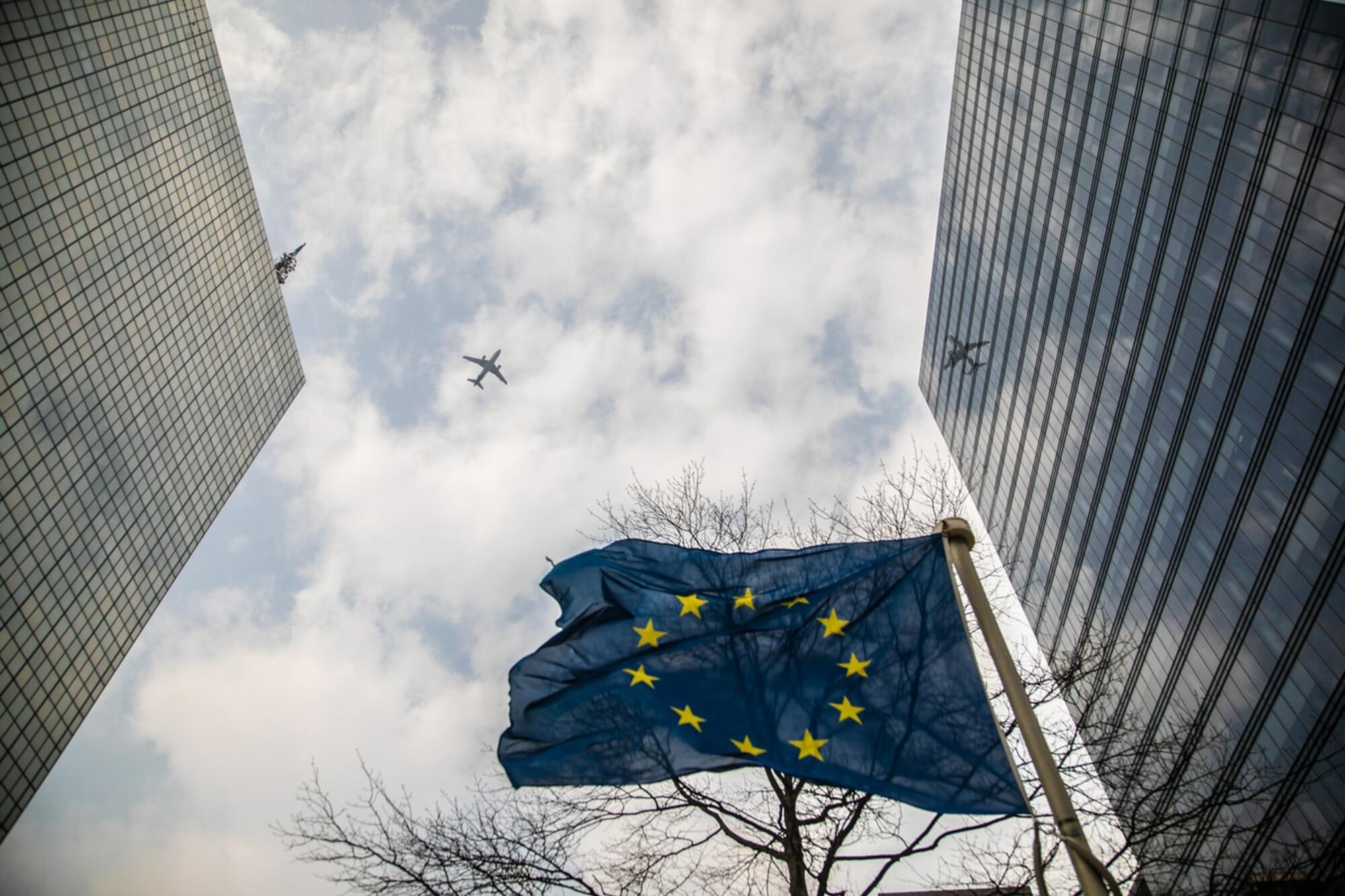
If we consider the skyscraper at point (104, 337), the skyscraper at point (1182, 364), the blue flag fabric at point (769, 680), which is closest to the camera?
the blue flag fabric at point (769, 680)

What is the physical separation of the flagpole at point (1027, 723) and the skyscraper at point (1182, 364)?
12.6m

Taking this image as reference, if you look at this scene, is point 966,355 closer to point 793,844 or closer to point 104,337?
point 793,844

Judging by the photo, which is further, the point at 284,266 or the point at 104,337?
the point at 284,266

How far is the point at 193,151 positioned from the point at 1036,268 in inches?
3462

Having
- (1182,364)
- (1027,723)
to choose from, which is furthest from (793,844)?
(1182,364)

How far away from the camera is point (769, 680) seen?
962 centimetres

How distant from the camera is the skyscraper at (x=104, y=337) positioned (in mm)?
66688

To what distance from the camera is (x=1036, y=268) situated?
247ft

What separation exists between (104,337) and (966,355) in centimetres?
8403

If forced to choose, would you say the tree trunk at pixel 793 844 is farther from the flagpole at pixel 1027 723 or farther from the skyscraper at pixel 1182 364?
the skyscraper at pixel 1182 364

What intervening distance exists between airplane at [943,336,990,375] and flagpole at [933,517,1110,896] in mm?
84526

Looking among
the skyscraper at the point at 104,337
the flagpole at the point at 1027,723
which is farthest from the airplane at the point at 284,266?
the flagpole at the point at 1027,723

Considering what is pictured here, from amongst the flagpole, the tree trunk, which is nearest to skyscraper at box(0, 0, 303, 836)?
the tree trunk

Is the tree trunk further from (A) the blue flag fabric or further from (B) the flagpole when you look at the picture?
(B) the flagpole
